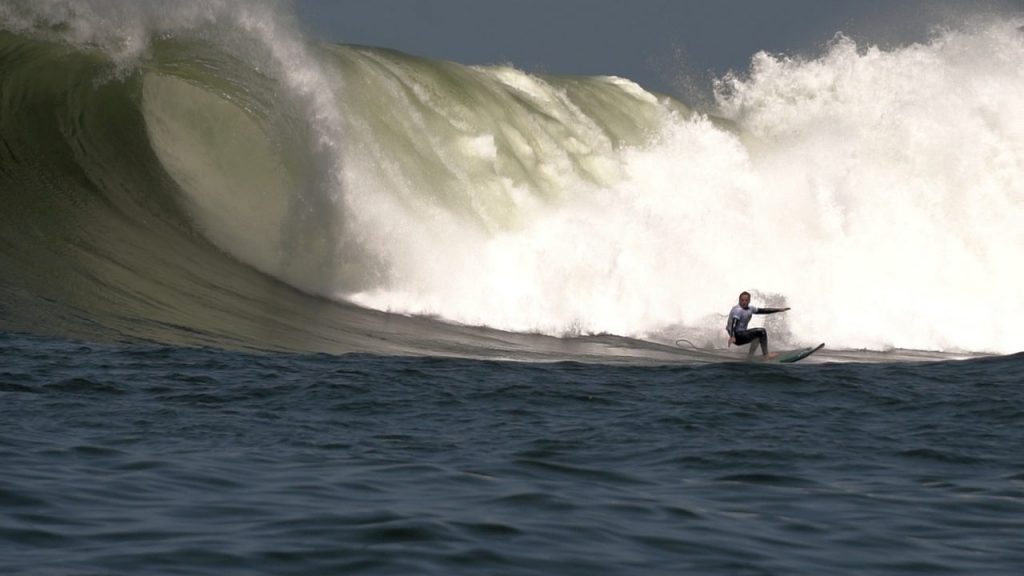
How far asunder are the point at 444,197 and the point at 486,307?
3053mm

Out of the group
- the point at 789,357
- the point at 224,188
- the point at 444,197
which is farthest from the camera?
the point at 444,197

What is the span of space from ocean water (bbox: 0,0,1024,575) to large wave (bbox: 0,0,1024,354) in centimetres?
6

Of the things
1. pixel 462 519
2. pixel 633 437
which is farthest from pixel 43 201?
pixel 462 519

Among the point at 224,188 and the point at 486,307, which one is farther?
the point at 486,307

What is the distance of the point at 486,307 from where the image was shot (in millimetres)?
19625

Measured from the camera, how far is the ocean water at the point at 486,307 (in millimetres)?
7242

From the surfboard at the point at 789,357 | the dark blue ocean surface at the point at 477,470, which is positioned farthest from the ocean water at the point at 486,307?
the surfboard at the point at 789,357

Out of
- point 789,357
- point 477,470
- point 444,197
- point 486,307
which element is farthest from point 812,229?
point 477,470

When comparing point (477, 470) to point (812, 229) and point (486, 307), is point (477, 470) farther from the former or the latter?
point (812, 229)

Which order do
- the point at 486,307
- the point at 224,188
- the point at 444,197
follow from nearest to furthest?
the point at 224,188 → the point at 486,307 → the point at 444,197

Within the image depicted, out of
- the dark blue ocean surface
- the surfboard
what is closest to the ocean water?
the dark blue ocean surface

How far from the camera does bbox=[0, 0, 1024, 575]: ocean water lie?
7.24 metres

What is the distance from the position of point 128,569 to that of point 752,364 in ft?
31.0

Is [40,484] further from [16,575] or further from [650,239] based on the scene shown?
[650,239]
